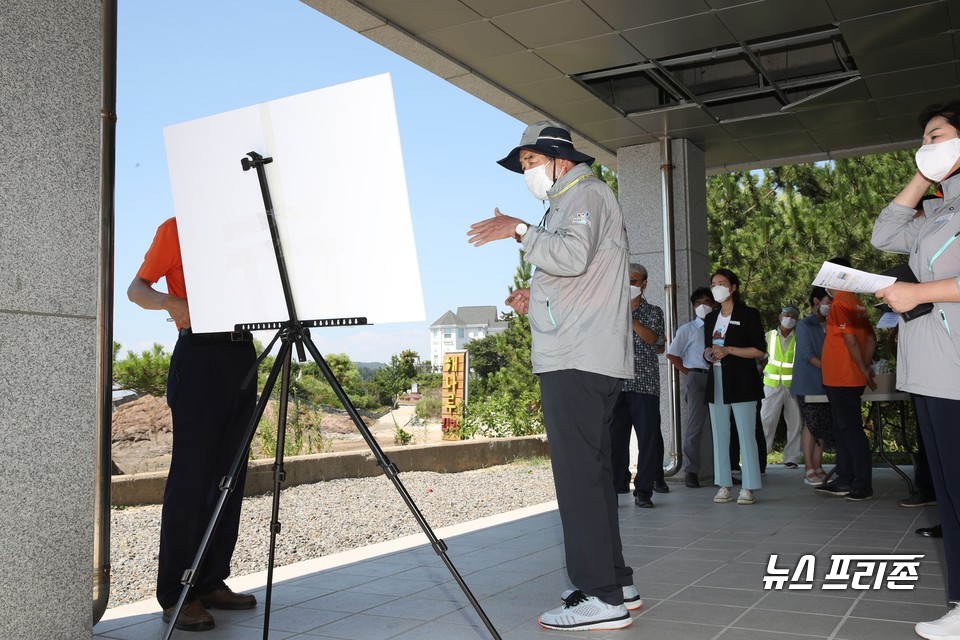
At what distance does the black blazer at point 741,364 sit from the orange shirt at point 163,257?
457 centimetres

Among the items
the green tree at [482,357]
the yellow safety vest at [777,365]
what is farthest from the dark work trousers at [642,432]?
the green tree at [482,357]

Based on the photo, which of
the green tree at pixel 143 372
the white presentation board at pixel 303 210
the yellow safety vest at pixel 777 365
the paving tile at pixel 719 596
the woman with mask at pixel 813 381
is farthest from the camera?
the green tree at pixel 143 372

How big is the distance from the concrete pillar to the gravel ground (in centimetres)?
221

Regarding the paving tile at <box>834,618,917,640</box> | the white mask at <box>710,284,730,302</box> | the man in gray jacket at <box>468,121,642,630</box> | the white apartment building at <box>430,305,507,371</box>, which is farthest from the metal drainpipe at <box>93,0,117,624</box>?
the white apartment building at <box>430,305,507,371</box>

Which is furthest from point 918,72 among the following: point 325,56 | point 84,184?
point 325,56

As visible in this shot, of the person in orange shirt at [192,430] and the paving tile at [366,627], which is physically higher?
the person in orange shirt at [192,430]

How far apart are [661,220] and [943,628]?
245 inches

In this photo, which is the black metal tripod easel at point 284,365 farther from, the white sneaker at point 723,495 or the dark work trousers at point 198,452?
the white sneaker at point 723,495

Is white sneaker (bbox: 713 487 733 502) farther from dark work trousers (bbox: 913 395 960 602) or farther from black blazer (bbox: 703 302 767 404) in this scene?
dark work trousers (bbox: 913 395 960 602)

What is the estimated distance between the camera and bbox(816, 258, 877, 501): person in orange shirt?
6.66 meters

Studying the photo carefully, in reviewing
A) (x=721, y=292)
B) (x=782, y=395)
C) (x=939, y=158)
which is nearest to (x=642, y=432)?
(x=721, y=292)

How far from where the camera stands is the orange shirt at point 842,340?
21.9 feet

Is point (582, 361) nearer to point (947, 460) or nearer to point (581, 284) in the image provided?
point (581, 284)

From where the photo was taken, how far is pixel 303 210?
292 centimetres
